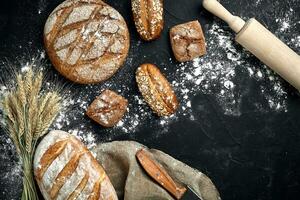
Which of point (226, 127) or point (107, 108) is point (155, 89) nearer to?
point (107, 108)

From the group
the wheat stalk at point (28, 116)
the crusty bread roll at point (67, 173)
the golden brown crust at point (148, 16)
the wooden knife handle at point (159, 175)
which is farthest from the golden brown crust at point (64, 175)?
the golden brown crust at point (148, 16)

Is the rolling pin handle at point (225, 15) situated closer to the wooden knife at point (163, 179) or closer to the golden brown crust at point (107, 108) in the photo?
the golden brown crust at point (107, 108)

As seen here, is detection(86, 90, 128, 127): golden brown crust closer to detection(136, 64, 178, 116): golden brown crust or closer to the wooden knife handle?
detection(136, 64, 178, 116): golden brown crust

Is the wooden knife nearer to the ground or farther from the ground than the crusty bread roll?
farther from the ground

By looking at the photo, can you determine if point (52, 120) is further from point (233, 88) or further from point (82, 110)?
point (233, 88)

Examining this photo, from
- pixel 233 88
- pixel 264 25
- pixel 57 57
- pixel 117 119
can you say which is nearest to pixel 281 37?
pixel 264 25

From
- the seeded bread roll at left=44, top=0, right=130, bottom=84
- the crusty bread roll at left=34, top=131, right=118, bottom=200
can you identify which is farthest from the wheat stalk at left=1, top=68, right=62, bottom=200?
the seeded bread roll at left=44, top=0, right=130, bottom=84
